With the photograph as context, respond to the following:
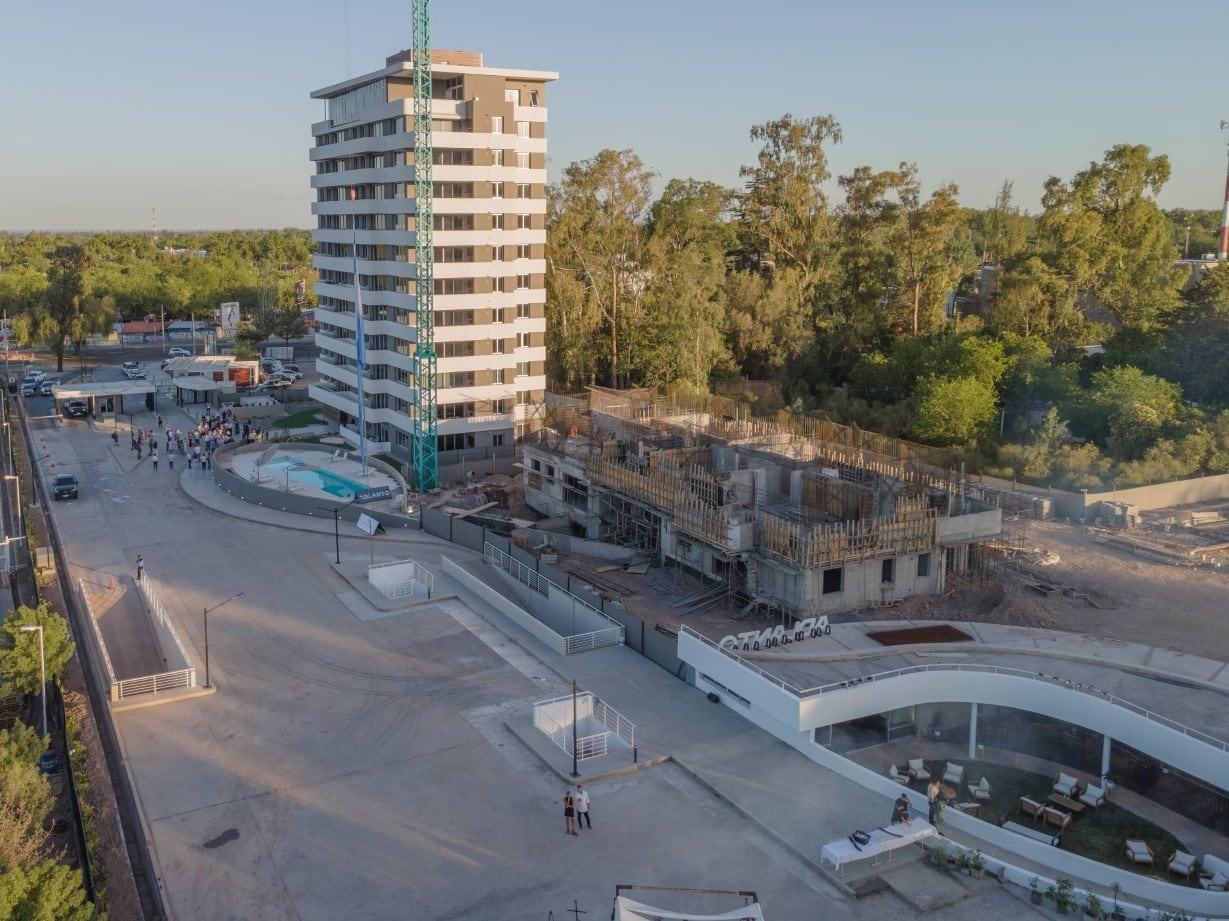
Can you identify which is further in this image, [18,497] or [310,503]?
[18,497]

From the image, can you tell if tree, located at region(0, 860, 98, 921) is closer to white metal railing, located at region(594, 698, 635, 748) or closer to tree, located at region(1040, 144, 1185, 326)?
white metal railing, located at region(594, 698, 635, 748)

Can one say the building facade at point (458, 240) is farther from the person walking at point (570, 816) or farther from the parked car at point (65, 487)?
the person walking at point (570, 816)

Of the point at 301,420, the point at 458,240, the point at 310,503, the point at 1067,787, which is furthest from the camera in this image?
the point at 301,420

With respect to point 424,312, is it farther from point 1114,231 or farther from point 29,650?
point 1114,231

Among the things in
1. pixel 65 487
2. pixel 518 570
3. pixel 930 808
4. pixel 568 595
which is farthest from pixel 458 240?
pixel 930 808

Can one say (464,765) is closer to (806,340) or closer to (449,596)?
(449,596)

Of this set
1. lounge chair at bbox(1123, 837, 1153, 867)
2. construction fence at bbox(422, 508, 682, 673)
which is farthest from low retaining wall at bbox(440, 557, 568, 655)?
lounge chair at bbox(1123, 837, 1153, 867)

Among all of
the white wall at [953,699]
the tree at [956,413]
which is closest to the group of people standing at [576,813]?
the white wall at [953,699]
